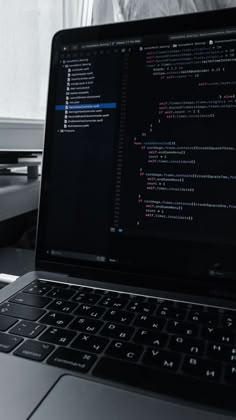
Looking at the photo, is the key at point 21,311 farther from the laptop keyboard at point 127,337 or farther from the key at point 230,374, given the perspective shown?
the key at point 230,374

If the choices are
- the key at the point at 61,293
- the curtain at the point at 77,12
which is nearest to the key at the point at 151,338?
the key at the point at 61,293

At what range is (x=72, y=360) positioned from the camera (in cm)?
30

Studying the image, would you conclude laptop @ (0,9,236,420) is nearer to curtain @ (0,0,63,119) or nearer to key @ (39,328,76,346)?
key @ (39,328,76,346)

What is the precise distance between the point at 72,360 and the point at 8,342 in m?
0.07

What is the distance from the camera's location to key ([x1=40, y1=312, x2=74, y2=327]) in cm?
36

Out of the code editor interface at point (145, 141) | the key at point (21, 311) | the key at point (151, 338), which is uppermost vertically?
the code editor interface at point (145, 141)

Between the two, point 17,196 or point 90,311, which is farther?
point 17,196

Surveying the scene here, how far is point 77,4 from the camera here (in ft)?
2.97

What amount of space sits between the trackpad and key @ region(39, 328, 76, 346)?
52 mm

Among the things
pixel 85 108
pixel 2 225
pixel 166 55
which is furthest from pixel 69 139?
pixel 2 225

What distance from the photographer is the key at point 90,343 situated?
12.5 inches

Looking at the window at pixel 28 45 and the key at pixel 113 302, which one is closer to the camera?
the key at pixel 113 302

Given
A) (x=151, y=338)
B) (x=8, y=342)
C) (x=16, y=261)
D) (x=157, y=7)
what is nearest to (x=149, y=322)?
(x=151, y=338)

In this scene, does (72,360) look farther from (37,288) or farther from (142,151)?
(142,151)
